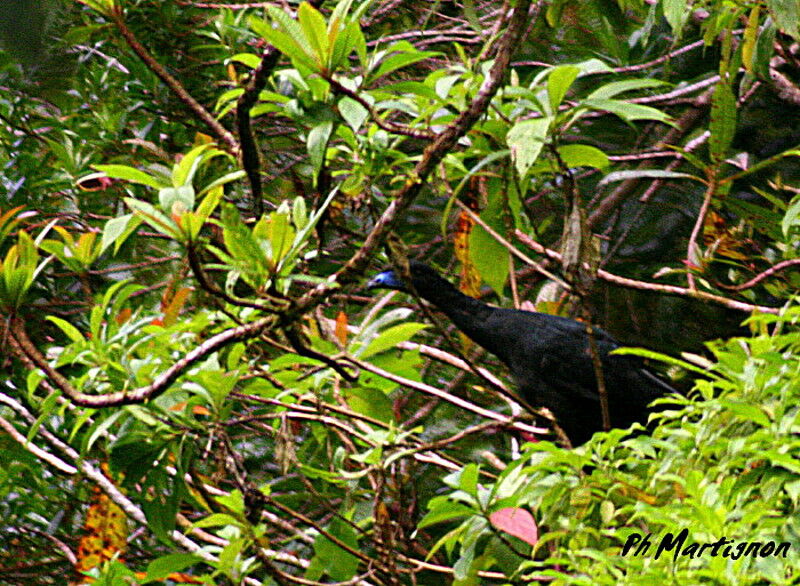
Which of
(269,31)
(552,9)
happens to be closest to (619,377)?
(552,9)

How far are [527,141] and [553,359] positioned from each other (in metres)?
1.47

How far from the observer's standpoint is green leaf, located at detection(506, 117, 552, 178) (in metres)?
1.79

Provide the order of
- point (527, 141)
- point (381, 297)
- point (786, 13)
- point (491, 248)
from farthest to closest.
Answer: point (381, 297) → point (491, 248) → point (786, 13) → point (527, 141)

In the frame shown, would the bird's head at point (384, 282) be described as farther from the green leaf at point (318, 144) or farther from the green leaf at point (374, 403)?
the green leaf at point (318, 144)

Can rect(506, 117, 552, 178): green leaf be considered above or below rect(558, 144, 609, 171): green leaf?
above

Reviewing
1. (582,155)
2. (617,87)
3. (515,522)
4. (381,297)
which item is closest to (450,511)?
(515,522)

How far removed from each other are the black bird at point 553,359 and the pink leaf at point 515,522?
3.59ft

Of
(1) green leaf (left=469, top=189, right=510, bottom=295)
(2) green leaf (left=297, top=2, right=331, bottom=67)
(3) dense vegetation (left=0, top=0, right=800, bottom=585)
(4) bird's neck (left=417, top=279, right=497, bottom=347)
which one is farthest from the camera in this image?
(4) bird's neck (left=417, top=279, right=497, bottom=347)

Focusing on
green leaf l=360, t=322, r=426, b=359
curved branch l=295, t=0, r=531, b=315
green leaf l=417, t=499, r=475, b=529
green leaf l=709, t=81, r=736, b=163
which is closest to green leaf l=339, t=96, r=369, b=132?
curved branch l=295, t=0, r=531, b=315

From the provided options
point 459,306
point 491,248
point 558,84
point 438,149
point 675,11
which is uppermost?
point 675,11

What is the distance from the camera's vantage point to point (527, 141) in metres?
1.84

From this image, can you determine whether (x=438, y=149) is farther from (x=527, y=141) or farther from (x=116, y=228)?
(x=116, y=228)

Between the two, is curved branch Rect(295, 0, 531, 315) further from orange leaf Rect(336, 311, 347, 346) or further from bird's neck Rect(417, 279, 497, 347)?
bird's neck Rect(417, 279, 497, 347)

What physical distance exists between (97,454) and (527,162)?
1.85 metres
